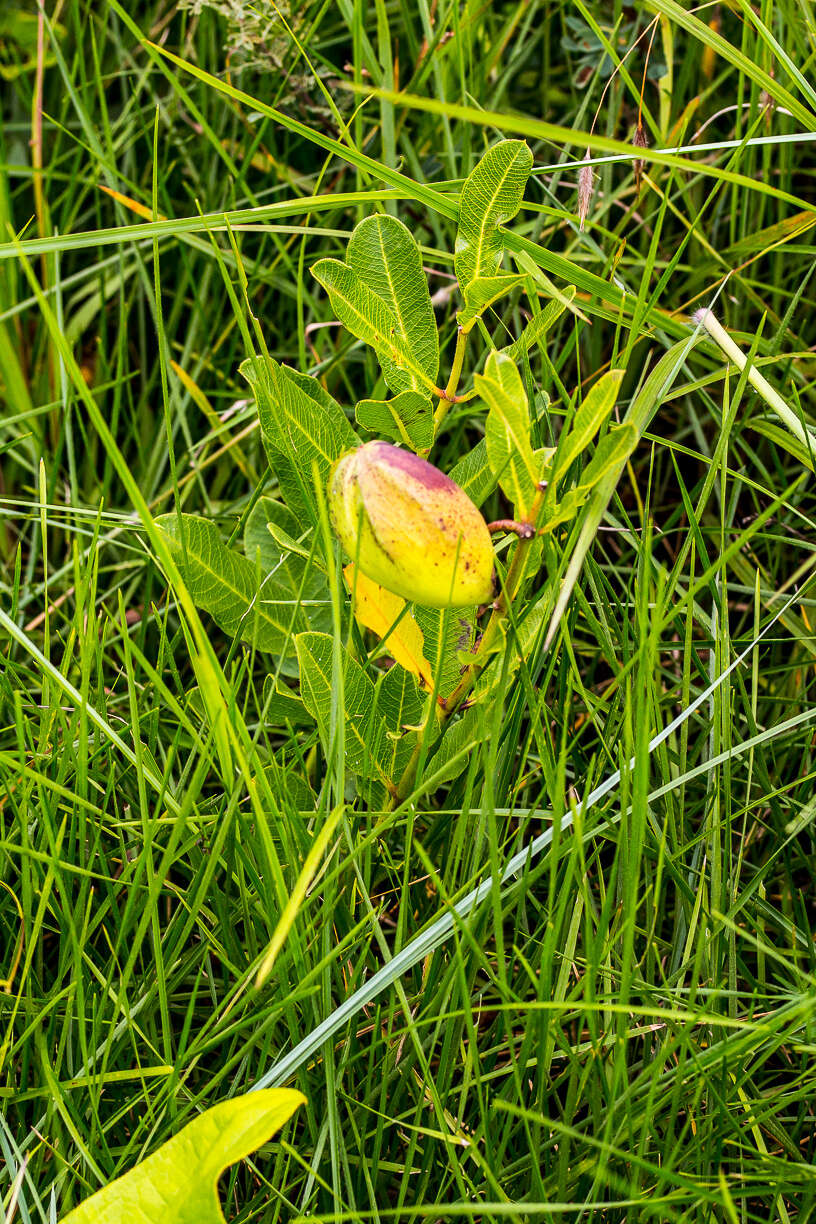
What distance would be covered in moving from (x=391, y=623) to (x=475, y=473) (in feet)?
0.54

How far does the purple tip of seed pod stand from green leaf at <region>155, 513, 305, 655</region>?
0.72 ft

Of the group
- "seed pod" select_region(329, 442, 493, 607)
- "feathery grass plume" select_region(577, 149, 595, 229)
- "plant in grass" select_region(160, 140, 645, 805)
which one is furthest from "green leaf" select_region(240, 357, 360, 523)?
"feathery grass plume" select_region(577, 149, 595, 229)

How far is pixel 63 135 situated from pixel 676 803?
4.63ft

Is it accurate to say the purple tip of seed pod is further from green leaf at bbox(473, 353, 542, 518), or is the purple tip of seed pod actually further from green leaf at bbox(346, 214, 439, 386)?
green leaf at bbox(346, 214, 439, 386)

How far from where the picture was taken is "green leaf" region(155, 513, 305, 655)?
946 mm

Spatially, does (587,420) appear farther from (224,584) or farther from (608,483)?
(224,584)

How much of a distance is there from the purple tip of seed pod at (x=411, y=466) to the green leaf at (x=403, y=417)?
0.15 metres

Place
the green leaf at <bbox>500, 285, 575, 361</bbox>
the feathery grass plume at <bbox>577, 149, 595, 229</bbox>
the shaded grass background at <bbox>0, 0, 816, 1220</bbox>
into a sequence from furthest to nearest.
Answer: the feathery grass plume at <bbox>577, 149, 595, 229</bbox>
the green leaf at <bbox>500, 285, 575, 361</bbox>
the shaded grass background at <bbox>0, 0, 816, 1220</bbox>

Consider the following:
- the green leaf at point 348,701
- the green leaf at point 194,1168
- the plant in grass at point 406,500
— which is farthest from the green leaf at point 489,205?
the green leaf at point 194,1168

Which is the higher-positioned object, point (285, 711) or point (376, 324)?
point (376, 324)

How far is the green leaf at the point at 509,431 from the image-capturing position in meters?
0.75

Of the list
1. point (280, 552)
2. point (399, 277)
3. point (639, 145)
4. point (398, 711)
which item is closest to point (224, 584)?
point (280, 552)

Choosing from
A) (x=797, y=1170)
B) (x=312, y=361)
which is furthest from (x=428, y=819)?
(x=312, y=361)

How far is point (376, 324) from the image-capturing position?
3.01 feet
